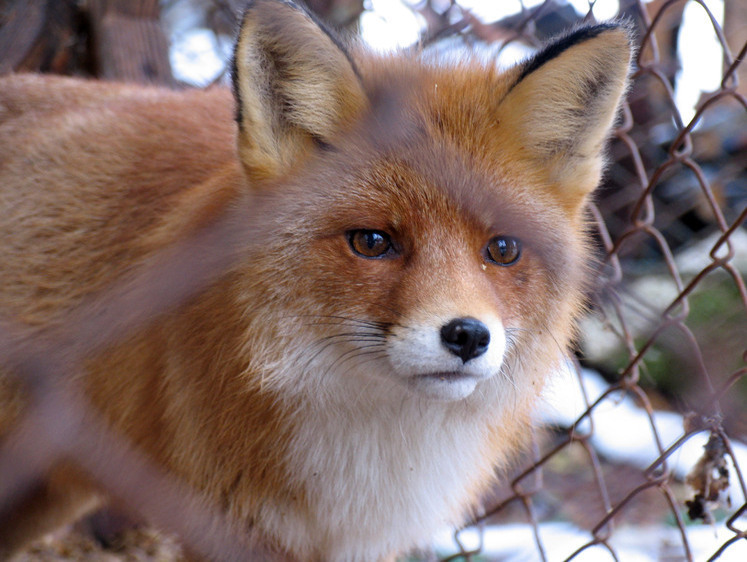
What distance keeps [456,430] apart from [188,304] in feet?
2.94

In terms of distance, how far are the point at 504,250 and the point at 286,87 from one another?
747 millimetres

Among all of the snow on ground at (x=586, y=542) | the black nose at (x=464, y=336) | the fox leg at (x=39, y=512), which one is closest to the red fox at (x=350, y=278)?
the black nose at (x=464, y=336)

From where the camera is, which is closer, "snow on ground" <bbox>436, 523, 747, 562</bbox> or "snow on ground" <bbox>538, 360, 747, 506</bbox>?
"snow on ground" <bbox>436, 523, 747, 562</bbox>

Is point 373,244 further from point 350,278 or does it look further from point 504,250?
point 504,250

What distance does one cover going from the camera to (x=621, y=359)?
4.70 m

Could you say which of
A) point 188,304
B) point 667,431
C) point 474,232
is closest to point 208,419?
point 188,304

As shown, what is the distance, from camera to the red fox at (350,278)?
1929 millimetres

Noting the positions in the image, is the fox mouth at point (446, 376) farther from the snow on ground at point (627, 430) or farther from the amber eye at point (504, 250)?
the snow on ground at point (627, 430)

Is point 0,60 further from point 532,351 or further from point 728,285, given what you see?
point 728,285

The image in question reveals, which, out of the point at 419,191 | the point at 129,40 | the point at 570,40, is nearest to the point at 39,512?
the point at 419,191

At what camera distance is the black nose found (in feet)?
5.70

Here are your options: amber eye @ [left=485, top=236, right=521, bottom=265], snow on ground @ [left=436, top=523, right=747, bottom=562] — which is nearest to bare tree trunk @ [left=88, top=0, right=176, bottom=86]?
amber eye @ [left=485, top=236, right=521, bottom=265]

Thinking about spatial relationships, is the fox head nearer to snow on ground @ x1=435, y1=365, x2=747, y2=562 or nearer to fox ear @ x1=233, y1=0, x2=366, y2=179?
fox ear @ x1=233, y1=0, x2=366, y2=179

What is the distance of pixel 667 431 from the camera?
14.0ft
